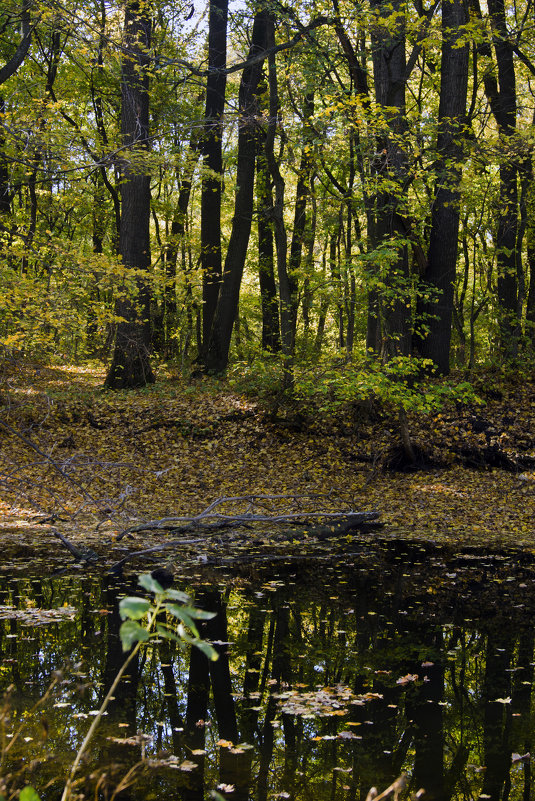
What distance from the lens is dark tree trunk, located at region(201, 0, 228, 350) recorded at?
1677 centimetres

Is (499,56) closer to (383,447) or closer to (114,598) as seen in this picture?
(383,447)

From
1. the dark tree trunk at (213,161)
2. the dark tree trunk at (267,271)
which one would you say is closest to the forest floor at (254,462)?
the dark tree trunk at (213,161)

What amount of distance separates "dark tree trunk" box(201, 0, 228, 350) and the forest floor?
10.8ft

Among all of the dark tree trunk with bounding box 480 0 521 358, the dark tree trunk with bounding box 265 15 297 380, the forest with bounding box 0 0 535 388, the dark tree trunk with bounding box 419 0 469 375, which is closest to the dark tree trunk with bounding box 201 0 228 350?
the forest with bounding box 0 0 535 388

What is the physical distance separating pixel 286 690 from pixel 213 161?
1538 centimetres

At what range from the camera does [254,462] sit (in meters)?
13.1

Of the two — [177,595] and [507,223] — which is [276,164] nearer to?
[507,223]

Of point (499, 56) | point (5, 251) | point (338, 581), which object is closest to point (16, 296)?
point (5, 251)

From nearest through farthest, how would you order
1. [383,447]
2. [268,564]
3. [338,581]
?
[338,581] < [268,564] < [383,447]

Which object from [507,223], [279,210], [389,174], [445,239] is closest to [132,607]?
[389,174]

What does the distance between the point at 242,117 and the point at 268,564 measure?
784cm

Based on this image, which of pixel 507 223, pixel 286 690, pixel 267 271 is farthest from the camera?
pixel 267 271

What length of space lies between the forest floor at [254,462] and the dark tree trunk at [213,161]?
10.8 ft

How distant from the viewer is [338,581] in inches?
287
